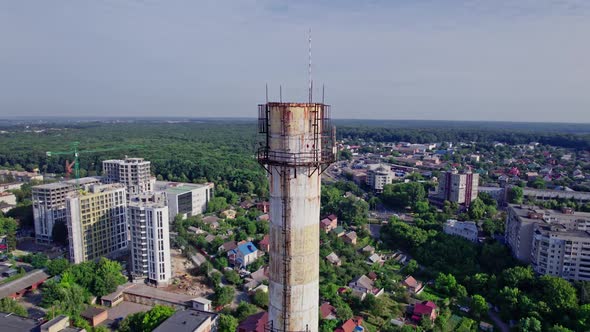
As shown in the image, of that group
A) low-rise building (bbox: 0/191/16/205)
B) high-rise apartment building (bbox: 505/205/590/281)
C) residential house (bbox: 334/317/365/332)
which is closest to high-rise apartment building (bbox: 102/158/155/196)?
low-rise building (bbox: 0/191/16/205)

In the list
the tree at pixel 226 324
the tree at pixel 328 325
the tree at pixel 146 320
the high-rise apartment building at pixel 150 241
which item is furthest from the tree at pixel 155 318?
the tree at pixel 328 325

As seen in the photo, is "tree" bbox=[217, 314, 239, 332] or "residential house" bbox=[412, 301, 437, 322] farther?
"residential house" bbox=[412, 301, 437, 322]

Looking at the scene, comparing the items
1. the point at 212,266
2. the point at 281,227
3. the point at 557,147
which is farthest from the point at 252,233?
the point at 557,147

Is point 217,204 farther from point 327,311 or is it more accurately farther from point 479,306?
point 479,306

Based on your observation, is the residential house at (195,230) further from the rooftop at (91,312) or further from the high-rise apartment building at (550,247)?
the high-rise apartment building at (550,247)

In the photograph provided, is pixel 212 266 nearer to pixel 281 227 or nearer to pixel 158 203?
pixel 158 203

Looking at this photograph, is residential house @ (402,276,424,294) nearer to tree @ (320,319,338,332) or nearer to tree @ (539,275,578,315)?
tree @ (539,275,578,315)

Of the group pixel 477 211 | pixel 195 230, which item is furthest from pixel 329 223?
pixel 477 211
